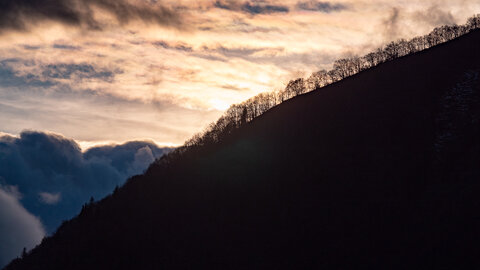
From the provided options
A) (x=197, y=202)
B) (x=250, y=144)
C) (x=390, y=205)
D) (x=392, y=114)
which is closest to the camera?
(x=390, y=205)

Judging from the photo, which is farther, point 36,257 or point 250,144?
point 36,257

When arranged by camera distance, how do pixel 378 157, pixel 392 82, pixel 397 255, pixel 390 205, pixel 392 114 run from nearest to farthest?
pixel 397 255
pixel 390 205
pixel 378 157
pixel 392 114
pixel 392 82

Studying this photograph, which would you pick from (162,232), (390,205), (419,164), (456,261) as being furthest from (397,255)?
(162,232)

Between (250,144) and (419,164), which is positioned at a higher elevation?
(250,144)

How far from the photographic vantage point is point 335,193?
114000mm

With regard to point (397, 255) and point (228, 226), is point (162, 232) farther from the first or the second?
point (397, 255)

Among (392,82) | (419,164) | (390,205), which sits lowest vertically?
(390,205)

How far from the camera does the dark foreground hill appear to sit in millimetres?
89062

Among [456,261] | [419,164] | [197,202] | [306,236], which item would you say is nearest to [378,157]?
[419,164]

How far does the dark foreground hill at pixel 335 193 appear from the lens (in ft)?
292

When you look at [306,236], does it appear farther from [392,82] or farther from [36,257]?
[36,257]

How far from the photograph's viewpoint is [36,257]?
196 m

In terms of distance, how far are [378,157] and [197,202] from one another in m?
71.6

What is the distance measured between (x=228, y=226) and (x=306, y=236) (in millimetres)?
29245
